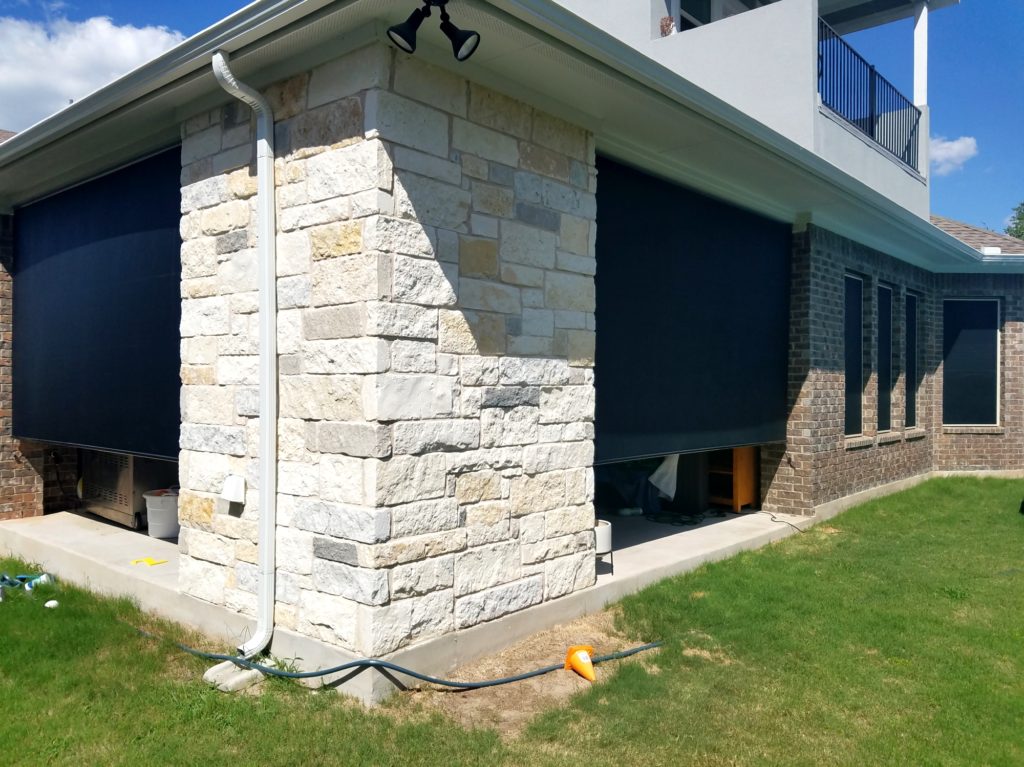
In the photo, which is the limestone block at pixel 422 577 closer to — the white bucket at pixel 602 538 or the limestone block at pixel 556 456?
the limestone block at pixel 556 456

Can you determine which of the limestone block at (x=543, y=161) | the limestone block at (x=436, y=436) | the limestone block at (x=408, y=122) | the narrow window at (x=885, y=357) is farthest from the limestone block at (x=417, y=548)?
the narrow window at (x=885, y=357)

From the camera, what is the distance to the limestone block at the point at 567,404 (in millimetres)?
4730

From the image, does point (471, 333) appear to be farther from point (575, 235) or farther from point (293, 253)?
point (575, 235)

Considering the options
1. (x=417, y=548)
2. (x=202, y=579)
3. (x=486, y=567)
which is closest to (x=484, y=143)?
(x=417, y=548)

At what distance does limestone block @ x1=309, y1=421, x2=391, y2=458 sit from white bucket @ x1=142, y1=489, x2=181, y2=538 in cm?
307

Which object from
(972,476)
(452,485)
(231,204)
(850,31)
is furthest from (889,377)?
(231,204)

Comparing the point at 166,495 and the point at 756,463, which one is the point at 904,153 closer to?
the point at 756,463

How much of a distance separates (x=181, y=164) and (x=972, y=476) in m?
11.1

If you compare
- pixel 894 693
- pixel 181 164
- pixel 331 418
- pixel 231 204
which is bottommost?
pixel 894 693

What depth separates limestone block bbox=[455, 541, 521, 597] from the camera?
164 inches

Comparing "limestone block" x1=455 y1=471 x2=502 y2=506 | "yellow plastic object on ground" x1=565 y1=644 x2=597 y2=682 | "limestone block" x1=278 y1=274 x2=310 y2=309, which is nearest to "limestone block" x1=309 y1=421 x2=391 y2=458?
"limestone block" x1=455 y1=471 x2=502 y2=506

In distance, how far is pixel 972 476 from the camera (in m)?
11.4

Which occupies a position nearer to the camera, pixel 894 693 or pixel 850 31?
pixel 894 693

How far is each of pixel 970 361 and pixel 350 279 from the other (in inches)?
428
